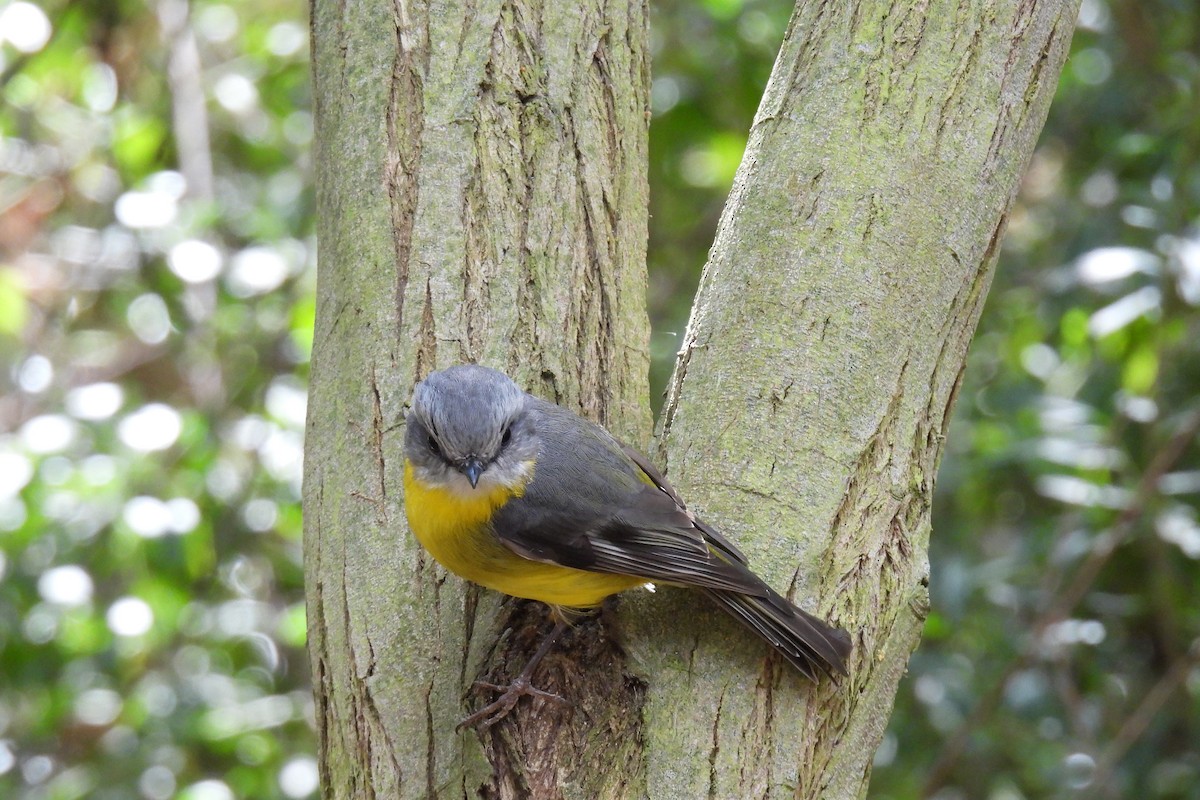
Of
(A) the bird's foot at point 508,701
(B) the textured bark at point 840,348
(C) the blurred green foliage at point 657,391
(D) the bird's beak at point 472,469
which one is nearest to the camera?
(A) the bird's foot at point 508,701

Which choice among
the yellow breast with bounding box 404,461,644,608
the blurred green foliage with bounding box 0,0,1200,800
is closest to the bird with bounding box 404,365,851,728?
the yellow breast with bounding box 404,461,644,608

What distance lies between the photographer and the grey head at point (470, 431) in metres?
2.32

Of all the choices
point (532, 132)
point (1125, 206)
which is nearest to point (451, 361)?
point (532, 132)

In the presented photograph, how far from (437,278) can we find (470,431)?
0.34 metres

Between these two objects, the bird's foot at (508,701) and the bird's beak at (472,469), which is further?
the bird's beak at (472,469)

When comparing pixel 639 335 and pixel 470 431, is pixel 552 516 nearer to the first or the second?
pixel 470 431

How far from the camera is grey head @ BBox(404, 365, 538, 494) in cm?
232

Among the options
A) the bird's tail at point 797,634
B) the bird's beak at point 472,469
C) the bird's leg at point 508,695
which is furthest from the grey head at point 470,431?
the bird's tail at point 797,634

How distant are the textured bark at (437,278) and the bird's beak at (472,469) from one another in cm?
14

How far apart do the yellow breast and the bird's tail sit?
0.36 meters

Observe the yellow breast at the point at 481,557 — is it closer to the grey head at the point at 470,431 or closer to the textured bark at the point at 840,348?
the grey head at the point at 470,431

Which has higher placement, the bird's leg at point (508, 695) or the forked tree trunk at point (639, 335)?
the forked tree trunk at point (639, 335)

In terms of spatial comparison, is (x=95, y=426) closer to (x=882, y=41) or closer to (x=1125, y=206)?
(x=882, y=41)

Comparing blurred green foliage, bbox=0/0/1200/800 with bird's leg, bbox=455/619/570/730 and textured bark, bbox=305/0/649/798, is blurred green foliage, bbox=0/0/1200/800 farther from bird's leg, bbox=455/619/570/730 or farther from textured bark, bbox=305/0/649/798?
bird's leg, bbox=455/619/570/730
